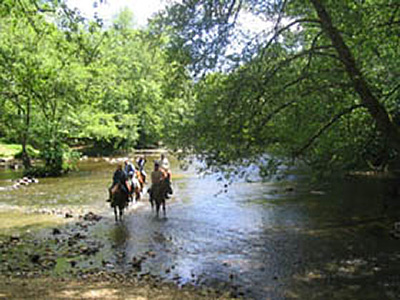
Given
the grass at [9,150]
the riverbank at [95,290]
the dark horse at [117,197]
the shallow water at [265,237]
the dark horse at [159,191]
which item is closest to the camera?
the riverbank at [95,290]

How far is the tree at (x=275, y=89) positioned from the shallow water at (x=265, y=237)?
7.27 feet

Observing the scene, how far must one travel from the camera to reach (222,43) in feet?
29.8

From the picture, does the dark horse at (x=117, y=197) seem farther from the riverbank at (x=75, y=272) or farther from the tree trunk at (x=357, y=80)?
the tree trunk at (x=357, y=80)

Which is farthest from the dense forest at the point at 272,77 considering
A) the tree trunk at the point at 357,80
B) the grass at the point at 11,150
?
the grass at the point at 11,150

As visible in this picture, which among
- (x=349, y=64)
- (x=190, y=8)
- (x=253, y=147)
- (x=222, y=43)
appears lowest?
(x=253, y=147)

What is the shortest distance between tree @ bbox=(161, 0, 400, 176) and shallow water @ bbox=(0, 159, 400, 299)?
7.27 ft

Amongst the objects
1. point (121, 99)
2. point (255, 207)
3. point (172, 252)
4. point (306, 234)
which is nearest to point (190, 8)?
point (172, 252)

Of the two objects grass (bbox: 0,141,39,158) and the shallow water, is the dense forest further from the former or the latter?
grass (bbox: 0,141,39,158)

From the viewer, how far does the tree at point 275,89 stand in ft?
28.5

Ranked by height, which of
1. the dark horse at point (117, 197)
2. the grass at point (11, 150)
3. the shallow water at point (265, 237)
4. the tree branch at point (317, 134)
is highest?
the grass at point (11, 150)

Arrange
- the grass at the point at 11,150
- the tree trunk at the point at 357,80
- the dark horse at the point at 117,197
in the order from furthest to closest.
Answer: the grass at the point at 11,150 < the dark horse at the point at 117,197 < the tree trunk at the point at 357,80

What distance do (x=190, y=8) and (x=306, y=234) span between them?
273 inches

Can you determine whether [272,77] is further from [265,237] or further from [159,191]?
[159,191]

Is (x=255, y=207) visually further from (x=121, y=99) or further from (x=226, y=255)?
(x=121, y=99)
